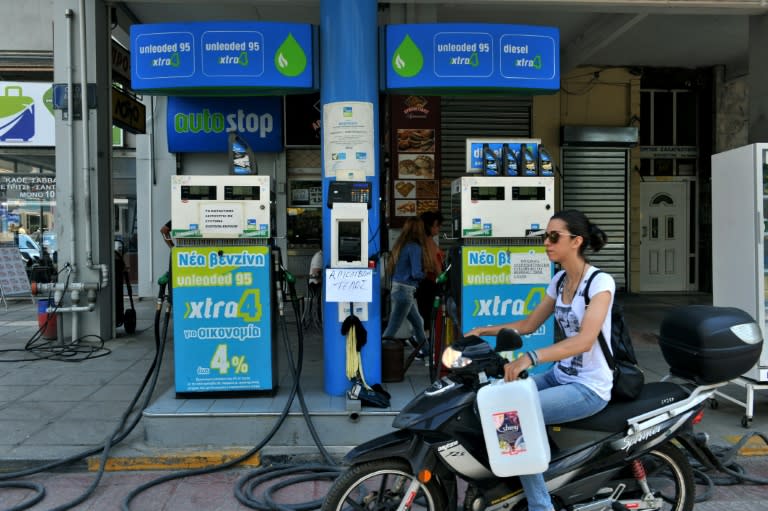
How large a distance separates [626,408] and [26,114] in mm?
13274

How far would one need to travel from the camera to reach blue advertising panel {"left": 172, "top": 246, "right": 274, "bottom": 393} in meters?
5.15

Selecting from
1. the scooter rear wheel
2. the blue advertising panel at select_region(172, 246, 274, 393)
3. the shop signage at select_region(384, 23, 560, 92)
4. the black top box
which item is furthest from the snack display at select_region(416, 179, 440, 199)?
the scooter rear wheel

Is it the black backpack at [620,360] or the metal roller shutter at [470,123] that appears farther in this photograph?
the metal roller shutter at [470,123]

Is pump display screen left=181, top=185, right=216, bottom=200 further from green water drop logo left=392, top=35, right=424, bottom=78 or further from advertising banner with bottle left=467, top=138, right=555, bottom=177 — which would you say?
advertising banner with bottle left=467, top=138, right=555, bottom=177

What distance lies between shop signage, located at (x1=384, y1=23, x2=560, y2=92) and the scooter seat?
3.29 m

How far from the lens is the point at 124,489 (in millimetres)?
4184

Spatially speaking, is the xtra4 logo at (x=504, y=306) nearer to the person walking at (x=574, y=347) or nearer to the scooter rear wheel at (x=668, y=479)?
the person walking at (x=574, y=347)

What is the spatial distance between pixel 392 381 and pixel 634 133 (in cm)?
908

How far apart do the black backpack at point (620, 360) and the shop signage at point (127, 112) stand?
7496mm

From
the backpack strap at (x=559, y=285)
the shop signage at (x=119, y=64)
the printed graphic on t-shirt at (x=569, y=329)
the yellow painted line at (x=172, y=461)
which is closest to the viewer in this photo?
the printed graphic on t-shirt at (x=569, y=329)

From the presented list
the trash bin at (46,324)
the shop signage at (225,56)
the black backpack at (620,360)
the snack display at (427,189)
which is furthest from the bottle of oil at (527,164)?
the trash bin at (46,324)

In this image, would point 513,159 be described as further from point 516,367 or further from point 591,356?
point 516,367

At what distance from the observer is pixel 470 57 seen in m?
5.57

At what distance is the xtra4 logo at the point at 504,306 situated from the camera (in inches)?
213
